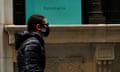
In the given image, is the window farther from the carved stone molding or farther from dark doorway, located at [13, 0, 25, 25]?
the carved stone molding

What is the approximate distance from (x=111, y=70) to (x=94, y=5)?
5.45ft

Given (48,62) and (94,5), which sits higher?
(94,5)

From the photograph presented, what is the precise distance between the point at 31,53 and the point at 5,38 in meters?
5.17

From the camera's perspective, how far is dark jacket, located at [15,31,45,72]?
4.84 metres

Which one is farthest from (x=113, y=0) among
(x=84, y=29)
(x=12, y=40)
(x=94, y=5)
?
(x=12, y=40)

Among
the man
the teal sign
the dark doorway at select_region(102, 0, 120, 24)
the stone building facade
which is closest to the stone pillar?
the stone building facade

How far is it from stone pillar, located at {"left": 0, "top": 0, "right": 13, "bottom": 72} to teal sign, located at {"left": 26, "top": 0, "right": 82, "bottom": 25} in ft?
1.57

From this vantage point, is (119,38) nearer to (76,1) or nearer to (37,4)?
(76,1)

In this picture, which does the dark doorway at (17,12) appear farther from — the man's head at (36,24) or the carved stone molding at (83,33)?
the man's head at (36,24)

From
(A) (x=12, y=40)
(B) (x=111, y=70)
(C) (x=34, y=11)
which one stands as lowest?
(B) (x=111, y=70)

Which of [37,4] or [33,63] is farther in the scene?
[37,4]

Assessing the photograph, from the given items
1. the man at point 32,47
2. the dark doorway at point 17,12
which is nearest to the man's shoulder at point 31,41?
the man at point 32,47

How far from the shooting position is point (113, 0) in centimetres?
1016

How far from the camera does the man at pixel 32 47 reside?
4.85 metres
